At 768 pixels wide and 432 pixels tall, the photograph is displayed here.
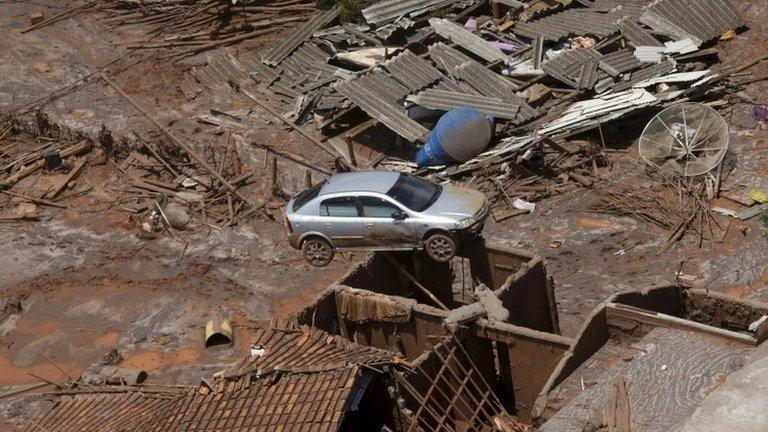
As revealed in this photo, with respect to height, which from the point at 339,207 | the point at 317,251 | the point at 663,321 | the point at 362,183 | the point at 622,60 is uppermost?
the point at 663,321

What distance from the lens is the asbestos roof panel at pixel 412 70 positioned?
29.0m

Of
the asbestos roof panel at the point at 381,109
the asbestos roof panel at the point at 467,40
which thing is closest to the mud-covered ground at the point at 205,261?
the asbestos roof panel at the point at 381,109

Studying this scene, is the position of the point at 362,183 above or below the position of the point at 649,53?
above

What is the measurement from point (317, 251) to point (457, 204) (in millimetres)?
3174

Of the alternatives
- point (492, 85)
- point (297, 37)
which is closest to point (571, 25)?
point (492, 85)

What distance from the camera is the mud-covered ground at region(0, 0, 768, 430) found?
2253 cm

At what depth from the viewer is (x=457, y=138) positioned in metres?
27.0

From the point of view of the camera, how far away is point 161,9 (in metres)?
37.2

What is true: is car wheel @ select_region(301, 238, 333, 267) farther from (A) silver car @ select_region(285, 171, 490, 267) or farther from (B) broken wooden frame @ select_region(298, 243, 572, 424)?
(B) broken wooden frame @ select_region(298, 243, 572, 424)

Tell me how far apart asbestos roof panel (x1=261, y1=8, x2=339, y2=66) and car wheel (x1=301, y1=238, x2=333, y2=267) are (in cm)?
1056

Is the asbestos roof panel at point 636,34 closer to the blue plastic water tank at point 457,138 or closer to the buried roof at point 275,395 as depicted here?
the blue plastic water tank at point 457,138

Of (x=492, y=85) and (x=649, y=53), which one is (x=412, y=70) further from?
(x=649, y=53)

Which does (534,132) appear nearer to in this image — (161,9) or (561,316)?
(561,316)

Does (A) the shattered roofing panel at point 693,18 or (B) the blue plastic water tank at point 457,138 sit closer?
(B) the blue plastic water tank at point 457,138
